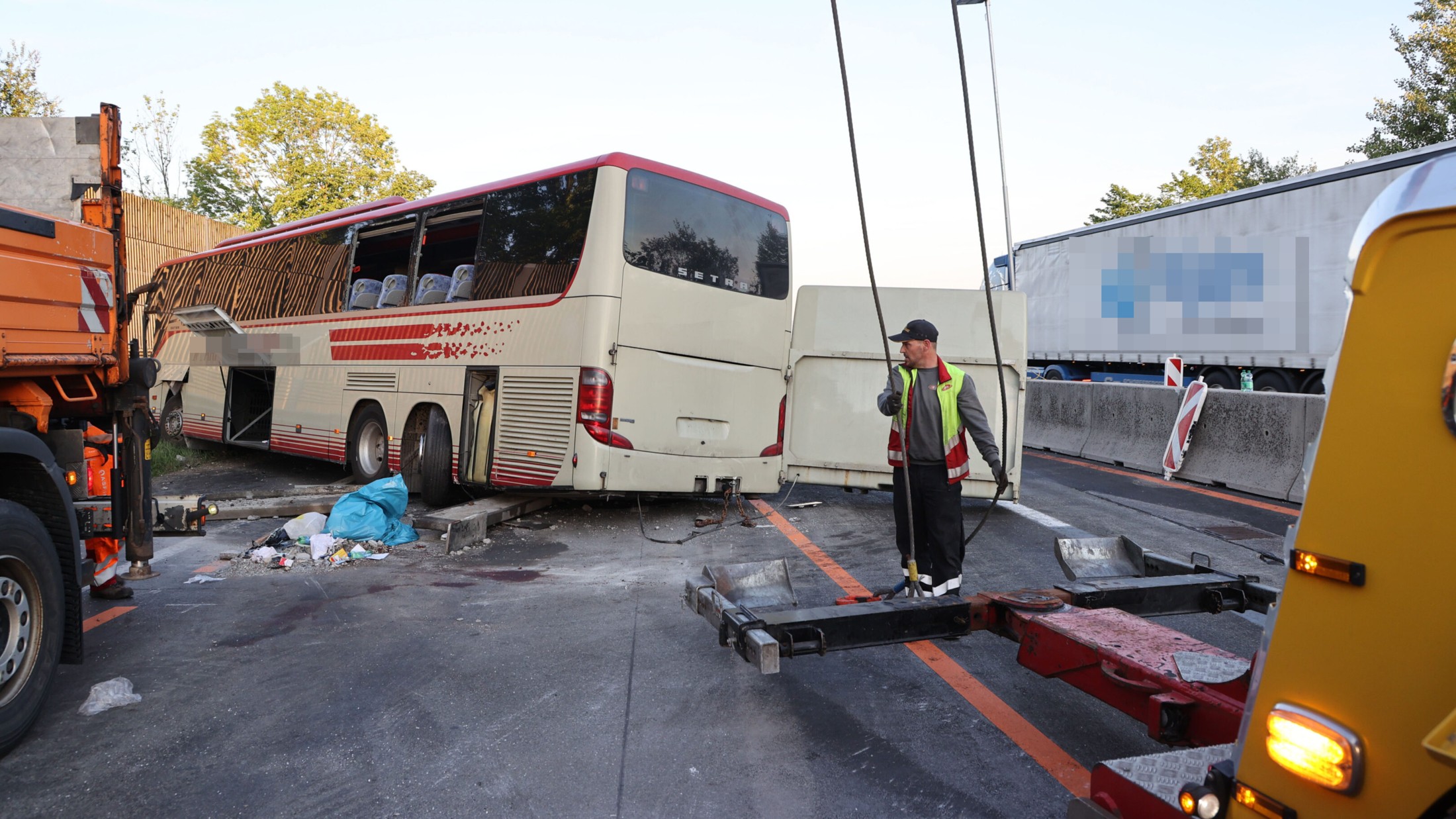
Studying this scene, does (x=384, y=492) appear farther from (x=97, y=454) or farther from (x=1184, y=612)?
(x=1184, y=612)

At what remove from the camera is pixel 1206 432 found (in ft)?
35.8

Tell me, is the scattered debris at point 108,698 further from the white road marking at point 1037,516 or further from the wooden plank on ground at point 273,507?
the white road marking at point 1037,516

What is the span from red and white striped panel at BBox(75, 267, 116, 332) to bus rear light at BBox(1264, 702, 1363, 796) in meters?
4.87

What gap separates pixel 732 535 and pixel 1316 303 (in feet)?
43.7

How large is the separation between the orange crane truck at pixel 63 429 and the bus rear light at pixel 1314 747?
406 centimetres

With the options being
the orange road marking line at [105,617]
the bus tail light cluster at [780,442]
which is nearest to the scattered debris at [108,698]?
the orange road marking line at [105,617]

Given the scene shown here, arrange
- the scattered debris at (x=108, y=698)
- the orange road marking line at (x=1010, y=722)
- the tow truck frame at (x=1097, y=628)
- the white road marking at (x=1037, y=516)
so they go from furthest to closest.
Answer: the white road marking at (x=1037, y=516) < the scattered debris at (x=108, y=698) < the orange road marking line at (x=1010, y=722) < the tow truck frame at (x=1097, y=628)

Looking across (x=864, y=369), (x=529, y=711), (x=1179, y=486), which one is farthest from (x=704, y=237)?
(x=1179, y=486)

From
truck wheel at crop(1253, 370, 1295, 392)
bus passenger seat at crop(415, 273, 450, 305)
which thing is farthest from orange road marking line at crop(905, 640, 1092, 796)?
truck wheel at crop(1253, 370, 1295, 392)

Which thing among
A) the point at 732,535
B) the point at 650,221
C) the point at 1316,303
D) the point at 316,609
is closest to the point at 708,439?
the point at 732,535

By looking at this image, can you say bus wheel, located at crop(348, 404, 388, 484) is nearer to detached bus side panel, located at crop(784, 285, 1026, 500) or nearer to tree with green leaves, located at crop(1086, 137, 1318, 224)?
detached bus side panel, located at crop(784, 285, 1026, 500)

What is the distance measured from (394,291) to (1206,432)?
32.5ft

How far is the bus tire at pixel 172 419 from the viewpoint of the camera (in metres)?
13.4

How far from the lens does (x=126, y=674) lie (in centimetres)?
416
